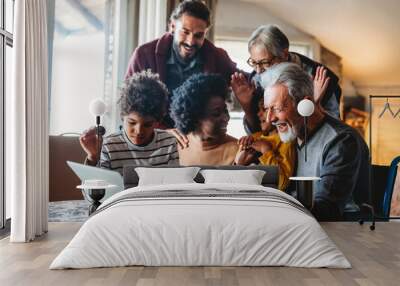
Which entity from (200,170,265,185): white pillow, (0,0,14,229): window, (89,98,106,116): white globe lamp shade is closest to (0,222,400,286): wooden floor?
(0,0,14,229): window

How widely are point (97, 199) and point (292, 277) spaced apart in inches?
113

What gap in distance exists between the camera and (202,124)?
634 centimetres

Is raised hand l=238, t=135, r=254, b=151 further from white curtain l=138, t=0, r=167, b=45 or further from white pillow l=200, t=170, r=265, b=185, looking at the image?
white curtain l=138, t=0, r=167, b=45

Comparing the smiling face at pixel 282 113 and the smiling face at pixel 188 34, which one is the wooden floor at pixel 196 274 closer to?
the smiling face at pixel 282 113

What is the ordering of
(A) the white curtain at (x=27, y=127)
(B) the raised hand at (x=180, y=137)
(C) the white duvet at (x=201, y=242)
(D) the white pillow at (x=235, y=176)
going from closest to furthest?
(C) the white duvet at (x=201, y=242), (A) the white curtain at (x=27, y=127), (D) the white pillow at (x=235, y=176), (B) the raised hand at (x=180, y=137)

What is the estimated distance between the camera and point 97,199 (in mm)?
5770

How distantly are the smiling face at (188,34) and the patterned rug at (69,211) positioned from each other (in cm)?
230

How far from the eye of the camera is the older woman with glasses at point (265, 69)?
20.9ft

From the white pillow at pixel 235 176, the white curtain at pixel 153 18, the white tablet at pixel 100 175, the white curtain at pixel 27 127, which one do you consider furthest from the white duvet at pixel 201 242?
the white curtain at pixel 153 18

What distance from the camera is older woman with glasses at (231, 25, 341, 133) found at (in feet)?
20.9

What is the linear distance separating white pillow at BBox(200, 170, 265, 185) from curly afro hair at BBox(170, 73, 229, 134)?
2.24 ft

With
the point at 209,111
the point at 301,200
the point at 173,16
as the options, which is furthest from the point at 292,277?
the point at 173,16

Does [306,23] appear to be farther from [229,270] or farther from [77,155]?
[229,270]

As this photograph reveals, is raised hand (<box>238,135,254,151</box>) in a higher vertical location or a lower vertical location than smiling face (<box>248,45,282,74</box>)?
lower
